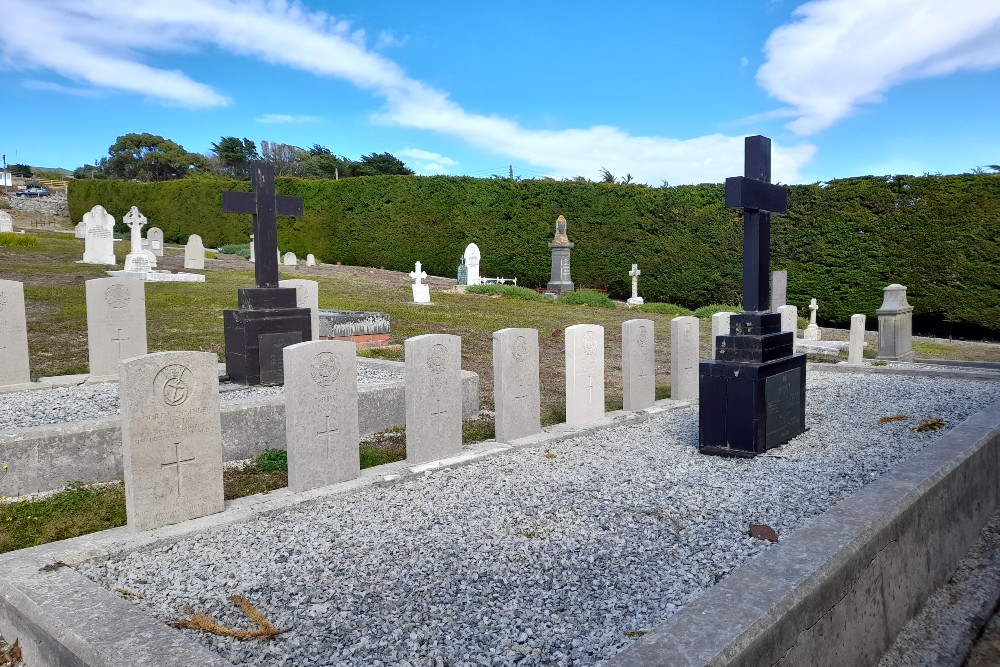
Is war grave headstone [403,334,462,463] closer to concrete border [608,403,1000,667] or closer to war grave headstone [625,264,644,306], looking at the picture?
concrete border [608,403,1000,667]

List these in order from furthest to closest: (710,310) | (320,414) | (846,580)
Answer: (710,310) → (320,414) → (846,580)

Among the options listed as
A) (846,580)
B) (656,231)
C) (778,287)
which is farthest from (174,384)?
(656,231)

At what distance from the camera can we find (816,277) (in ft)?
65.4

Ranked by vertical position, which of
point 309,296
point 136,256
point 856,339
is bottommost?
point 856,339

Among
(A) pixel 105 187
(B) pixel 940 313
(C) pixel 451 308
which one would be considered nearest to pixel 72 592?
(C) pixel 451 308

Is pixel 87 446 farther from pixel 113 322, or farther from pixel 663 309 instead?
pixel 663 309

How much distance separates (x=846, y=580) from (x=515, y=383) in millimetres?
3195

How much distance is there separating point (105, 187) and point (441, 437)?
36.2m

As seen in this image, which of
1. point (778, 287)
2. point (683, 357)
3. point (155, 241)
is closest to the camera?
point (683, 357)

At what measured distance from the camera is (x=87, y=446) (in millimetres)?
4941

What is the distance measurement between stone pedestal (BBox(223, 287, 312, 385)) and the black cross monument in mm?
4448

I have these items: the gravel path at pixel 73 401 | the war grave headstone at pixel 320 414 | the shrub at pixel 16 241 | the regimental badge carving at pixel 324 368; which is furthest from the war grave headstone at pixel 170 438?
the shrub at pixel 16 241

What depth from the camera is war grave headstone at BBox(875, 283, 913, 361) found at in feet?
40.8

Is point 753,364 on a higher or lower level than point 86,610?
higher
